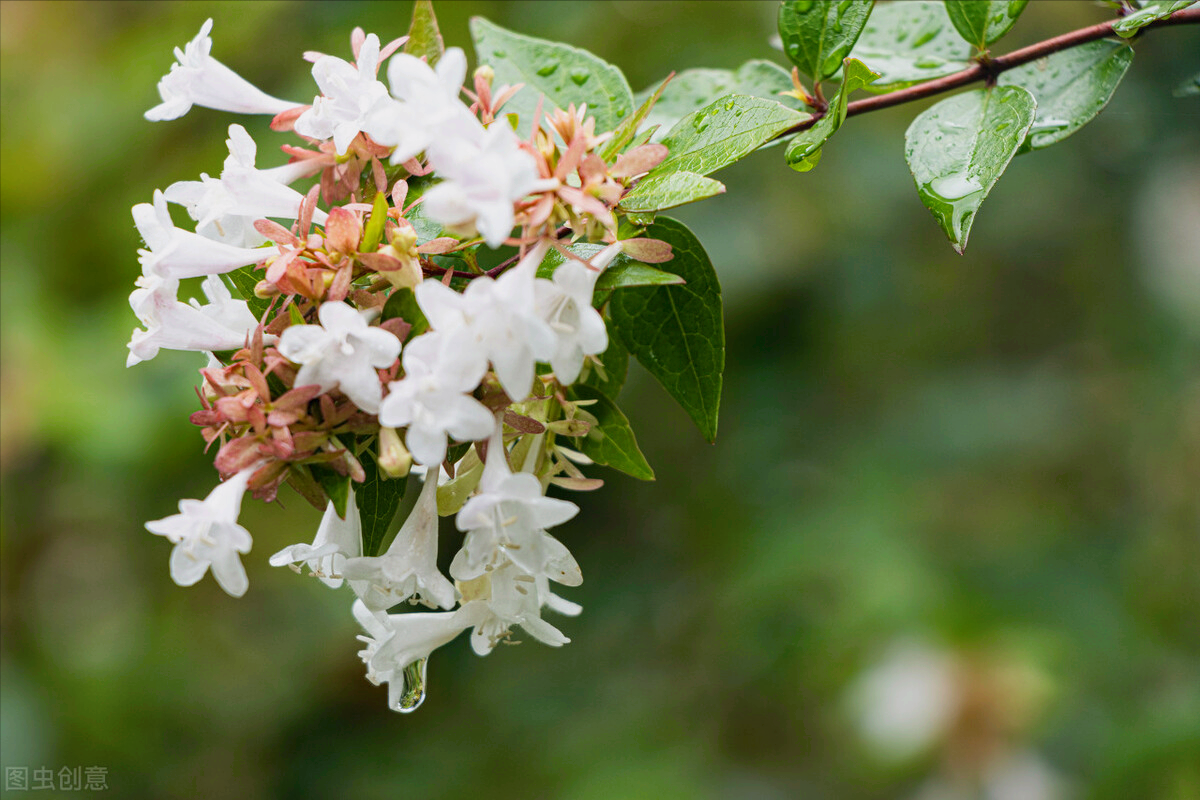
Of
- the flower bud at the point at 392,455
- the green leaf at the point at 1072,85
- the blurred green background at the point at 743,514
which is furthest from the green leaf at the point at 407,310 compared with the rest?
the blurred green background at the point at 743,514

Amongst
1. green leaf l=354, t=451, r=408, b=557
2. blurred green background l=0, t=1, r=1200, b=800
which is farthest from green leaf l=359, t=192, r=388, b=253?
blurred green background l=0, t=1, r=1200, b=800

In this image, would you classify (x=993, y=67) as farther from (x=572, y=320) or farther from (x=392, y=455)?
(x=392, y=455)

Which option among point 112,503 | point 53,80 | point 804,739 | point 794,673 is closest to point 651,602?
point 794,673

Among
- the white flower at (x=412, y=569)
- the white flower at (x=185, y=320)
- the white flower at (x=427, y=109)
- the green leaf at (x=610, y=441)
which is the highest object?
the white flower at (x=427, y=109)

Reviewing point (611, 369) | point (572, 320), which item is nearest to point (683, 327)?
point (611, 369)

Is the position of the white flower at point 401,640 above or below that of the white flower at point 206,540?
below

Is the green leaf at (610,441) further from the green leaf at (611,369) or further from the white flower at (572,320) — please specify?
the white flower at (572,320)

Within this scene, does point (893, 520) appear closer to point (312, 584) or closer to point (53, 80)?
point (312, 584)
